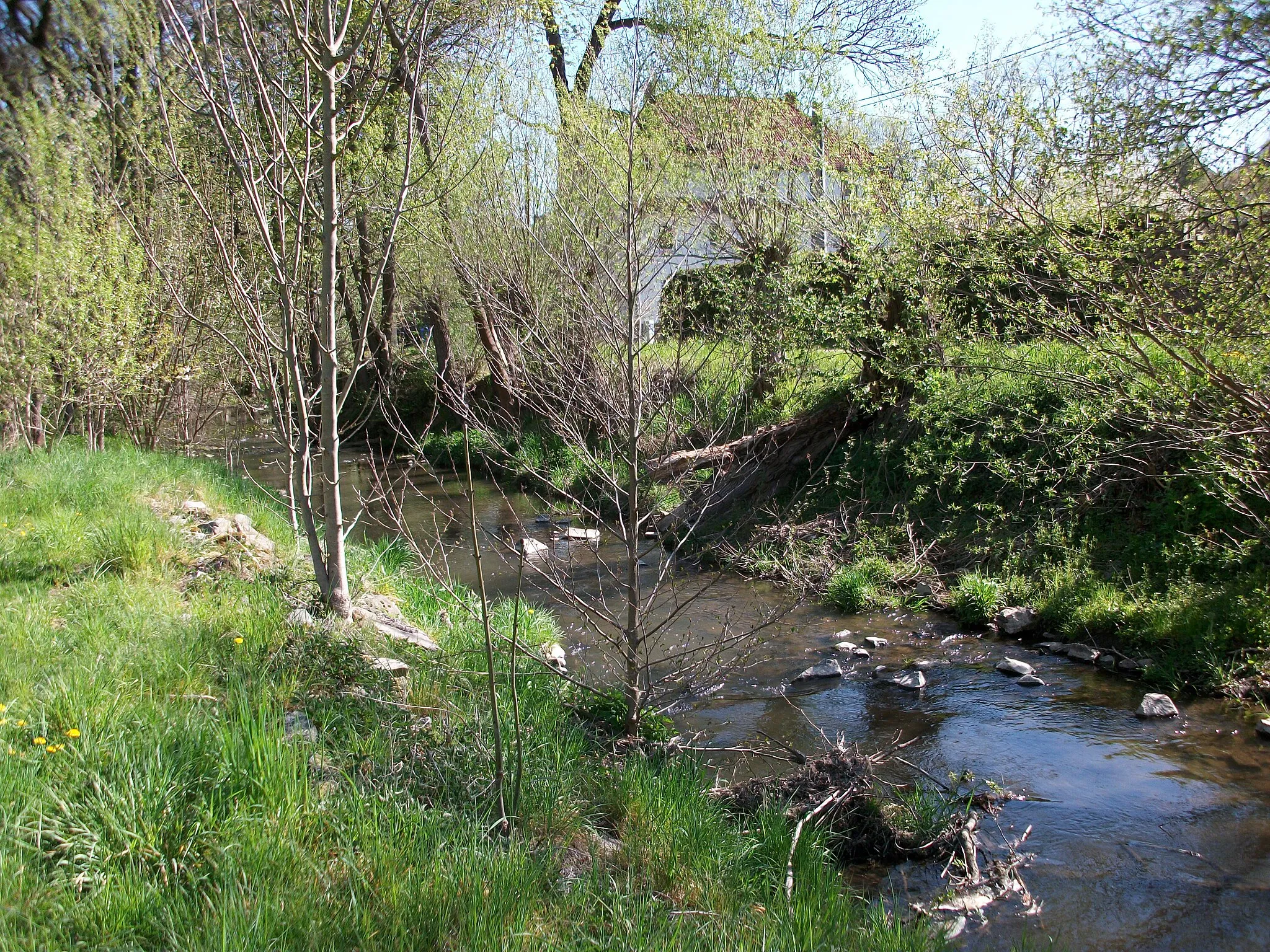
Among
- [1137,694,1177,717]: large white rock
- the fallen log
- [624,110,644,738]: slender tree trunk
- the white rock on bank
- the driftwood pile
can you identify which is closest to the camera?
the driftwood pile

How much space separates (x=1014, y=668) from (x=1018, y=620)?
1.04 meters

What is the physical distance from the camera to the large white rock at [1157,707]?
627 centimetres

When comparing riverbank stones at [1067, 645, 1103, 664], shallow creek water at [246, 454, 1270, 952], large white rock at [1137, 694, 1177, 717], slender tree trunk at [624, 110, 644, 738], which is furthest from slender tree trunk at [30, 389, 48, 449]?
large white rock at [1137, 694, 1177, 717]

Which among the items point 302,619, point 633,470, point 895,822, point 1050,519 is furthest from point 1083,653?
point 302,619

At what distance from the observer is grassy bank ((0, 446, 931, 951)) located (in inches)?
98.2

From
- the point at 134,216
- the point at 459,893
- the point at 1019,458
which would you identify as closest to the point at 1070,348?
the point at 1019,458

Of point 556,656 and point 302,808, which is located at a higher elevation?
point 302,808

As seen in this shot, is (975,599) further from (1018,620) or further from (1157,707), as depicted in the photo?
(1157,707)

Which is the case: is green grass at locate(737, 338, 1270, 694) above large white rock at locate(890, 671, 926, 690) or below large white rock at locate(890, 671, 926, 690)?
above

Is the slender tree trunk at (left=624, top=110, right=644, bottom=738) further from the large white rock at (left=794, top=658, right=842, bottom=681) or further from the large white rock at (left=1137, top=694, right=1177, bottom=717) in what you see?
the large white rock at (left=1137, top=694, right=1177, bottom=717)

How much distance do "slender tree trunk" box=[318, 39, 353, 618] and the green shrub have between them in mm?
5971

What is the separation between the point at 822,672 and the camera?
7.28 meters

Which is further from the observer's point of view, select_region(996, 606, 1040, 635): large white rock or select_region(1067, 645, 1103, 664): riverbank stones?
select_region(996, 606, 1040, 635): large white rock

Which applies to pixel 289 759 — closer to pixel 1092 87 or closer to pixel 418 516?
pixel 1092 87
